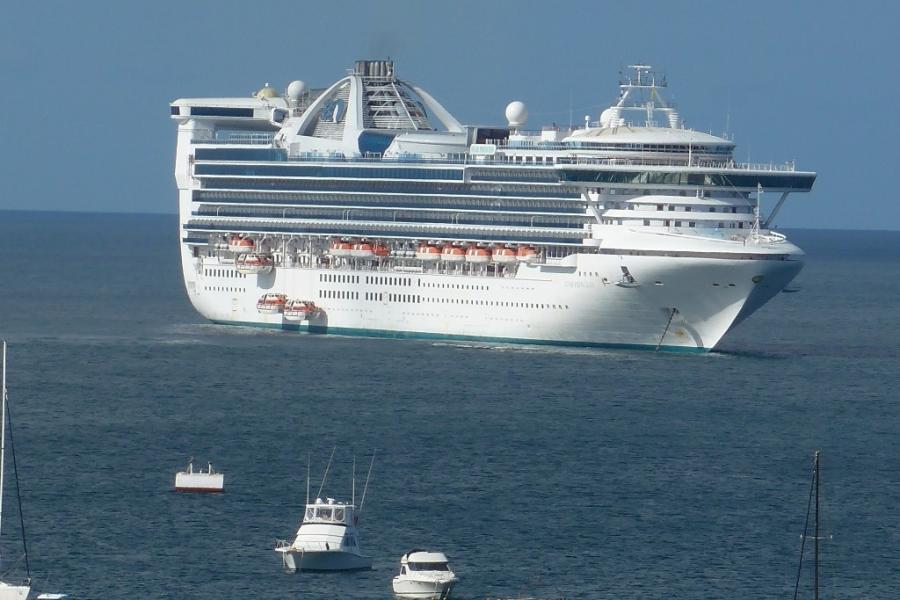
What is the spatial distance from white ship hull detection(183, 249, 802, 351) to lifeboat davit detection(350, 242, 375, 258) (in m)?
0.86

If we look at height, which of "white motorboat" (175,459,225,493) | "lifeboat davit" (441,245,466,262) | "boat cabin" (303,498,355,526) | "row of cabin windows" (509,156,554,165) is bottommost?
"white motorboat" (175,459,225,493)

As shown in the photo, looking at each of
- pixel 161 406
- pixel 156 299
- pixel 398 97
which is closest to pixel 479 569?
Result: pixel 161 406

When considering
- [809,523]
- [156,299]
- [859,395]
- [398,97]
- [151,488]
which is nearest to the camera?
[809,523]

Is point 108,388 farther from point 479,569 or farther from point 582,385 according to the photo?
point 479,569

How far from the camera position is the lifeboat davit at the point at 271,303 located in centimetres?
10467

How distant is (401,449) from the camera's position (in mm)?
Result: 69875

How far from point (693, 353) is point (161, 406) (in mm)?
24478

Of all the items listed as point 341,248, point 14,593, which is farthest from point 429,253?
point 14,593

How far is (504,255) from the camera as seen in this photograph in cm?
9656

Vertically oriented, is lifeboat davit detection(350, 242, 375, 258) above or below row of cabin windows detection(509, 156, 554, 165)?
below

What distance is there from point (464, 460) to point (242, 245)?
133 feet

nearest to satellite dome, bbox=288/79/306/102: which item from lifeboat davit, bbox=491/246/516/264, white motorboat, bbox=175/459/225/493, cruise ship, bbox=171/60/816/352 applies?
cruise ship, bbox=171/60/816/352

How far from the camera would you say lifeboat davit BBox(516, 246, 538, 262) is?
95.4 meters

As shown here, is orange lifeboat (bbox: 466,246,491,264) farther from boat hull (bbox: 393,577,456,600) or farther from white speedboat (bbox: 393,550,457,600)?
boat hull (bbox: 393,577,456,600)
